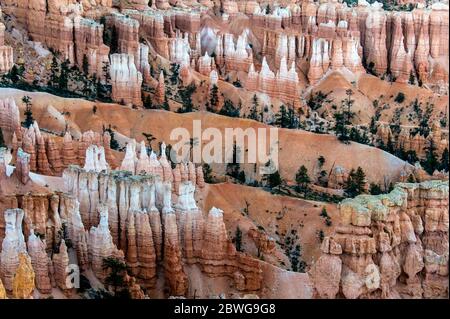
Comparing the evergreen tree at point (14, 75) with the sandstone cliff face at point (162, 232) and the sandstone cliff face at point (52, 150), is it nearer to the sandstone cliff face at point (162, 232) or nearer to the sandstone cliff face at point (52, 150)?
the sandstone cliff face at point (52, 150)

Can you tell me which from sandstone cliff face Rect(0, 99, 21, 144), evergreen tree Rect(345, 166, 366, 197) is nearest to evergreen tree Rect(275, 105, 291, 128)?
evergreen tree Rect(345, 166, 366, 197)

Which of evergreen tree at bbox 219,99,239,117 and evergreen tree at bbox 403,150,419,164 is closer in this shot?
evergreen tree at bbox 403,150,419,164

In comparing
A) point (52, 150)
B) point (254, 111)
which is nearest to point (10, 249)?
point (52, 150)

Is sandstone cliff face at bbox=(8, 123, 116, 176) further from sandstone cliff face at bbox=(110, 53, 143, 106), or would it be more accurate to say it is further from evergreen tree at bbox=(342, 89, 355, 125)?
evergreen tree at bbox=(342, 89, 355, 125)

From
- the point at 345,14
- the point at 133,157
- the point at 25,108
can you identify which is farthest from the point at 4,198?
the point at 345,14

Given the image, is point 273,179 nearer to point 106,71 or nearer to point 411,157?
point 411,157
